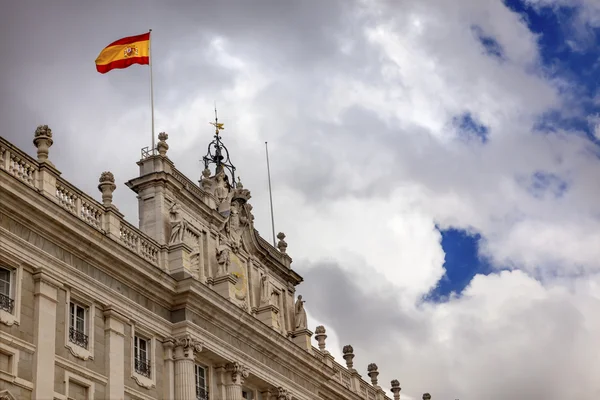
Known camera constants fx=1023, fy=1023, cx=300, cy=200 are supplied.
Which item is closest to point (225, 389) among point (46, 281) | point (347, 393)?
point (46, 281)

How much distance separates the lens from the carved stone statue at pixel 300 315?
167 feet

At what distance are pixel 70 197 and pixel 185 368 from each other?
305 inches

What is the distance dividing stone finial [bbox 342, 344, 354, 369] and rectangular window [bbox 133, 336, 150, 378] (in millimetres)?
22563

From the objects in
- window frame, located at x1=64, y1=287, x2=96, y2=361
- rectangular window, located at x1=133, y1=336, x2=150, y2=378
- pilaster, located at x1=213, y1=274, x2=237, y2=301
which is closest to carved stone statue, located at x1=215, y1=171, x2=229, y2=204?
pilaster, located at x1=213, y1=274, x2=237, y2=301

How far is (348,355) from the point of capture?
58.8 metres

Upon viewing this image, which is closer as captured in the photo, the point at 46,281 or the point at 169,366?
the point at 46,281

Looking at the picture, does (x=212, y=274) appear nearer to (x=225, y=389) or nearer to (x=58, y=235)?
(x=225, y=389)

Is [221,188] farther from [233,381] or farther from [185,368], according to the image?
[185,368]

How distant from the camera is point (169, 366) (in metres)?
37.9

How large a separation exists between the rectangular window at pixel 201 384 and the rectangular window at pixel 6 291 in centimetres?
1044

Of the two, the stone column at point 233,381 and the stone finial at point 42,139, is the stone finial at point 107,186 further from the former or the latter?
the stone column at point 233,381

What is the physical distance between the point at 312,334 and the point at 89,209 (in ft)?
56.3

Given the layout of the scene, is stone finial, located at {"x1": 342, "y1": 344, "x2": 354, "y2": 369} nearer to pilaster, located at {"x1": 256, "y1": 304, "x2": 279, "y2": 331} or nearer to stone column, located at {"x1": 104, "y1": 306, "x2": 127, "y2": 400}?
pilaster, located at {"x1": 256, "y1": 304, "x2": 279, "y2": 331}

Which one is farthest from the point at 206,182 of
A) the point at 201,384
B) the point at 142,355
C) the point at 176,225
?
the point at 142,355
